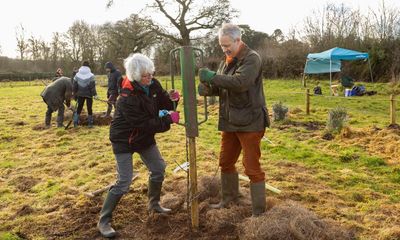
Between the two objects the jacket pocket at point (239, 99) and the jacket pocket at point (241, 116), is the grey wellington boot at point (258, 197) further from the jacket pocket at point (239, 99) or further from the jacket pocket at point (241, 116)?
the jacket pocket at point (239, 99)

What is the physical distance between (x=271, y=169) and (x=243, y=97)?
2850 mm

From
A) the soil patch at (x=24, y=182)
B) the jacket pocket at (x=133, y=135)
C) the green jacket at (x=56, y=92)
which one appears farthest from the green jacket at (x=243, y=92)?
the green jacket at (x=56, y=92)

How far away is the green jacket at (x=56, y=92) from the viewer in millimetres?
10719

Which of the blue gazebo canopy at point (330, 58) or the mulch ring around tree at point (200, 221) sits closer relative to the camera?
the mulch ring around tree at point (200, 221)

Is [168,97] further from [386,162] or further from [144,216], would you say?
[386,162]

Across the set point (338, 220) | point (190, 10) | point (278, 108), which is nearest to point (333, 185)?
point (338, 220)

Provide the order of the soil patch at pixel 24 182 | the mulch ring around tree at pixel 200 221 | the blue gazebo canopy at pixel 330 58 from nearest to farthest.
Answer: the mulch ring around tree at pixel 200 221 → the soil patch at pixel 24 182 → the blue gazebo canopy at pixel 330 58

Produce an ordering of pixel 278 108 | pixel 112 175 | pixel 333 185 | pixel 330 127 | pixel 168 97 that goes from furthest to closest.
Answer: pixel 278 108 → pixel 330 127 → pixel 112 175 → pixel 333 185 → pixel 168 97

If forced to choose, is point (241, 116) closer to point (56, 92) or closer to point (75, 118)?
point (56, 92)

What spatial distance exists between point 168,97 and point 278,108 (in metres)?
7.57

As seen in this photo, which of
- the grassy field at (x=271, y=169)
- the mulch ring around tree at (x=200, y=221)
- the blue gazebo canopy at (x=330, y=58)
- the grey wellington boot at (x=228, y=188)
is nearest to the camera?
the mulch ring around tree at (x=200, y=221)

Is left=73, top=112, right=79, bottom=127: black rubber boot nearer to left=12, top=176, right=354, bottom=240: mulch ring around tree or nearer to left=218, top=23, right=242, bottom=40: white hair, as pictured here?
left=12, top=176, right=354, bottom=240: mulch ring around tree

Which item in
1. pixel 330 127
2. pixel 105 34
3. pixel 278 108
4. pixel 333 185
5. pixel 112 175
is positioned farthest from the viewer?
pixel 105 34

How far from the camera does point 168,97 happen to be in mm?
4059
